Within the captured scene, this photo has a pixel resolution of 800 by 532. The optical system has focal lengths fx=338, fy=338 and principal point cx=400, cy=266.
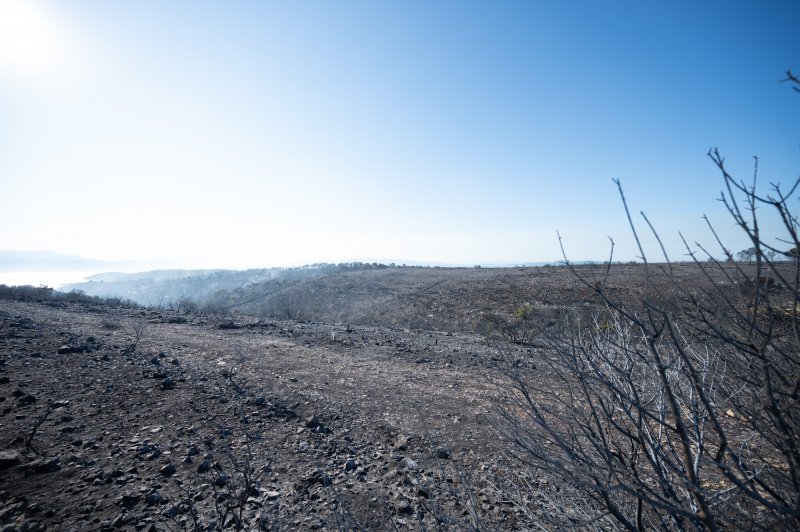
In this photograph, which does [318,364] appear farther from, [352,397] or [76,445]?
[76,445]

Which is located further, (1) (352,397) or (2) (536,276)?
(2) (536,276)

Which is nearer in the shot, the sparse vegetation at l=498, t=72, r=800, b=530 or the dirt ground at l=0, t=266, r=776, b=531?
the sparse vegetation at l=498, t=72, r=800, b=530

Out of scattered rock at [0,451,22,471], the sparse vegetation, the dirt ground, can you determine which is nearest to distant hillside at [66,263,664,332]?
the dirt ground

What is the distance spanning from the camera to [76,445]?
12.2ft

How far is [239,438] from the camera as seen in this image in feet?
13.6

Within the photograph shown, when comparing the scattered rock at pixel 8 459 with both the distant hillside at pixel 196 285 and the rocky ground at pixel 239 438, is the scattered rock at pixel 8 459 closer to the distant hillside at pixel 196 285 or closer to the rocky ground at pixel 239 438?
the rocky ground at pixel 239 438

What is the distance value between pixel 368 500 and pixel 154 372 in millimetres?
4755

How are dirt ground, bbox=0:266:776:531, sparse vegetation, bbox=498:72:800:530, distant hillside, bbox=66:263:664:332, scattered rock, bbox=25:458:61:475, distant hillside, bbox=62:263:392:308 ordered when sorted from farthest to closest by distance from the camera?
distant hillside, bbox=62:263:392:308 < distant hillside, bbox=66:263:664:332 < scattered rock, bbox=25:458:61:475 < dirt ground, bbox=0:266:776:531 < sparse vegetation, bbox=498:72:800:530

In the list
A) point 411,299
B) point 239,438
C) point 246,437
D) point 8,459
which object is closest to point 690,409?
point 246,437

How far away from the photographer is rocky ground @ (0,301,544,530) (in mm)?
2984

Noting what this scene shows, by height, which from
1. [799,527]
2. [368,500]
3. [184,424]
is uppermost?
[799,527]

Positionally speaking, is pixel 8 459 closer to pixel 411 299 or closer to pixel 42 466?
pixel 42 466

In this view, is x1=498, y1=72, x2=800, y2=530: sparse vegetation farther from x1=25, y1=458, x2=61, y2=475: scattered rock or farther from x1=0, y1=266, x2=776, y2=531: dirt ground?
x1=25, y1=458, x2=61, y2=475: scattered rock

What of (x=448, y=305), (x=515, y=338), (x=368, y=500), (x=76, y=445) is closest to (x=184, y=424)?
(x=76, y=445)
